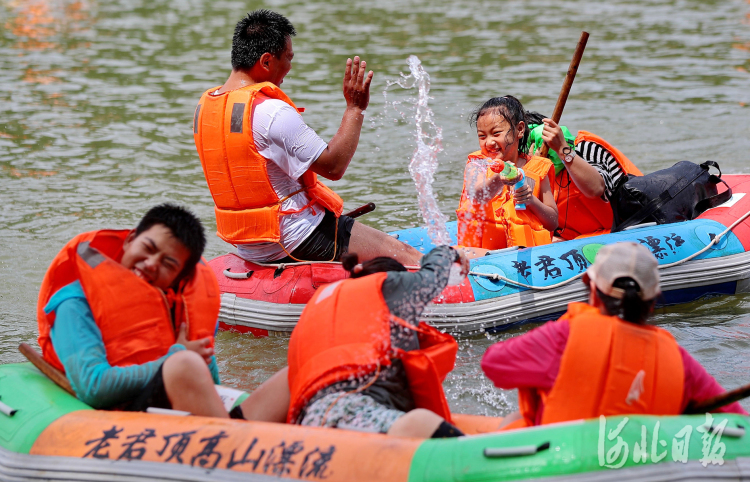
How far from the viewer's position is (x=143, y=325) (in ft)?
10.6

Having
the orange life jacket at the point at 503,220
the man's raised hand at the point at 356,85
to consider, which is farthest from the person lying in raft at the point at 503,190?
the man's raised hand at the point at 356,85

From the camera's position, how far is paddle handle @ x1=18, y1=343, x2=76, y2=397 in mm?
3395

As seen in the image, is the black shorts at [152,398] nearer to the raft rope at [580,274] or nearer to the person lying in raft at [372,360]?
the person lying in raft at [372,360]

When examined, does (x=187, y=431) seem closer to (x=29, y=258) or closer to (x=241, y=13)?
(x=29, y=258)

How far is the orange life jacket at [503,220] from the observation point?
519cm

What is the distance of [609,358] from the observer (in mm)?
2705

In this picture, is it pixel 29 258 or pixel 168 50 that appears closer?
pixel 29 258

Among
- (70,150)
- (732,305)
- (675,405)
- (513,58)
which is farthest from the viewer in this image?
(513,58)

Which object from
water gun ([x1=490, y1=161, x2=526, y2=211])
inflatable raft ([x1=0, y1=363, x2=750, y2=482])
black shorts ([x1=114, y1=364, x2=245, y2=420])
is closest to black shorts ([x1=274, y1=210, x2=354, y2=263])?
water gun ([x1=490, y1=161, x2=526, y2=211])

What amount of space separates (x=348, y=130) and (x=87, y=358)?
207 cm

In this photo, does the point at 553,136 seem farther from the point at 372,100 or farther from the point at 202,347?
the point at 372,100

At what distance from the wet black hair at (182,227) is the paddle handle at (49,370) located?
24.2 inches

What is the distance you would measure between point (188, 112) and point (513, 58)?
205 inches

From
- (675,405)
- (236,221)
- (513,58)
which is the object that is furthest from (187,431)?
(513,58)
